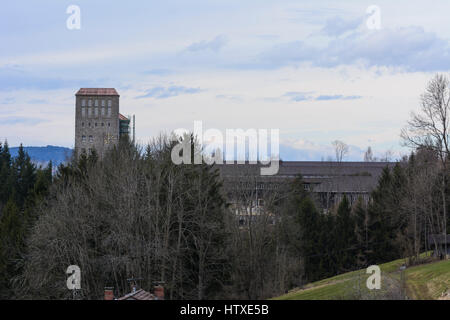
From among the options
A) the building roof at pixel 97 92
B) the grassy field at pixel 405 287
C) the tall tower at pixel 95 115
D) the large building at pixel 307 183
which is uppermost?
the building roof at pixel 97 92

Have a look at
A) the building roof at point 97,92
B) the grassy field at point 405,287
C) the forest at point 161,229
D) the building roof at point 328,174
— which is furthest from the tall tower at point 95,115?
the grassy field at point 405,287

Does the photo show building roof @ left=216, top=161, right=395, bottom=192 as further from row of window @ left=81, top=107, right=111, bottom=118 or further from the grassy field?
row of window @ left=81, top=107, right=111, bottom=118

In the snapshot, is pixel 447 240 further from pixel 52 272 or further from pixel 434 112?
pixel 52 272

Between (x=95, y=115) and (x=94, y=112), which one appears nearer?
(x=95, y=115)

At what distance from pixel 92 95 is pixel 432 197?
81350mm

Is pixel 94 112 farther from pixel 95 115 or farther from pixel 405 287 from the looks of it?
pixel 405 287

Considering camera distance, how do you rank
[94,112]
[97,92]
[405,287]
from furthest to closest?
[97,92], [94,112], [405,287]

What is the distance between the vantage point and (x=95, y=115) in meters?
113

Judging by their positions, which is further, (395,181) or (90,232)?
(395,181)

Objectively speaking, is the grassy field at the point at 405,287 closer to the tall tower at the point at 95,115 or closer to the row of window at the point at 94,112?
the tall tower at the point at 95,115

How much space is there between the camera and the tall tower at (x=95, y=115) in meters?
111

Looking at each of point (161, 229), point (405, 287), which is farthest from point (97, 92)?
point (405, 287)

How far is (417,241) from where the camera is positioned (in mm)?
45938
